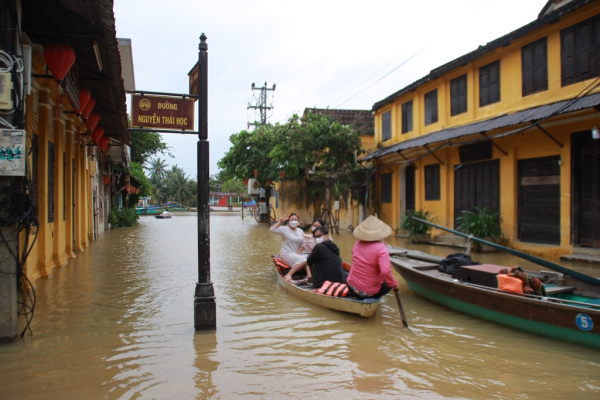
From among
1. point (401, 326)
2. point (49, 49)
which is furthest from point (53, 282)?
point (401, 326)

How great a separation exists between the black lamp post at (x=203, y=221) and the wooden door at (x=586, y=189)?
9652 mm

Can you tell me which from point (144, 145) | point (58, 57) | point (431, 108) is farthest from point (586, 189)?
point (144, 145)

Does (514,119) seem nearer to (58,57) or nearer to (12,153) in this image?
(58,57)

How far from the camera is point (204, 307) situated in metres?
5.64

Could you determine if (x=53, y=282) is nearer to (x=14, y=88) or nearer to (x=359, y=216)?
(x=14, y=88)

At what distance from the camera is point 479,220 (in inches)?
527

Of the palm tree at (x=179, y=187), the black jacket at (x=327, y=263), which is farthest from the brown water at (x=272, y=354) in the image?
the palm tree at (x=179, y=187)

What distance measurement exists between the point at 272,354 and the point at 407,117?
15.6m

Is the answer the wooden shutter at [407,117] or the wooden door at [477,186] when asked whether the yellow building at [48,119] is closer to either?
the wooden door at [477,186]

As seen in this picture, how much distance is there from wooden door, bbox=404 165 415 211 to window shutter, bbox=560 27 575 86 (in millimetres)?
7959

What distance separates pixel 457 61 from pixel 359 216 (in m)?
9.91

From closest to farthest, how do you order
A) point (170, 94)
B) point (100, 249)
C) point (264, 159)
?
point (170, 94), point (100, 249), point (264, 159)

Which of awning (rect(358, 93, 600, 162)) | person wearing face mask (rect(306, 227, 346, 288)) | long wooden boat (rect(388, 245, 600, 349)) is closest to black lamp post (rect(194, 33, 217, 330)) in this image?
person wearing face mask (rect(306, 227, 346, 288))

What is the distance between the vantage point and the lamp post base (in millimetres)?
5645
